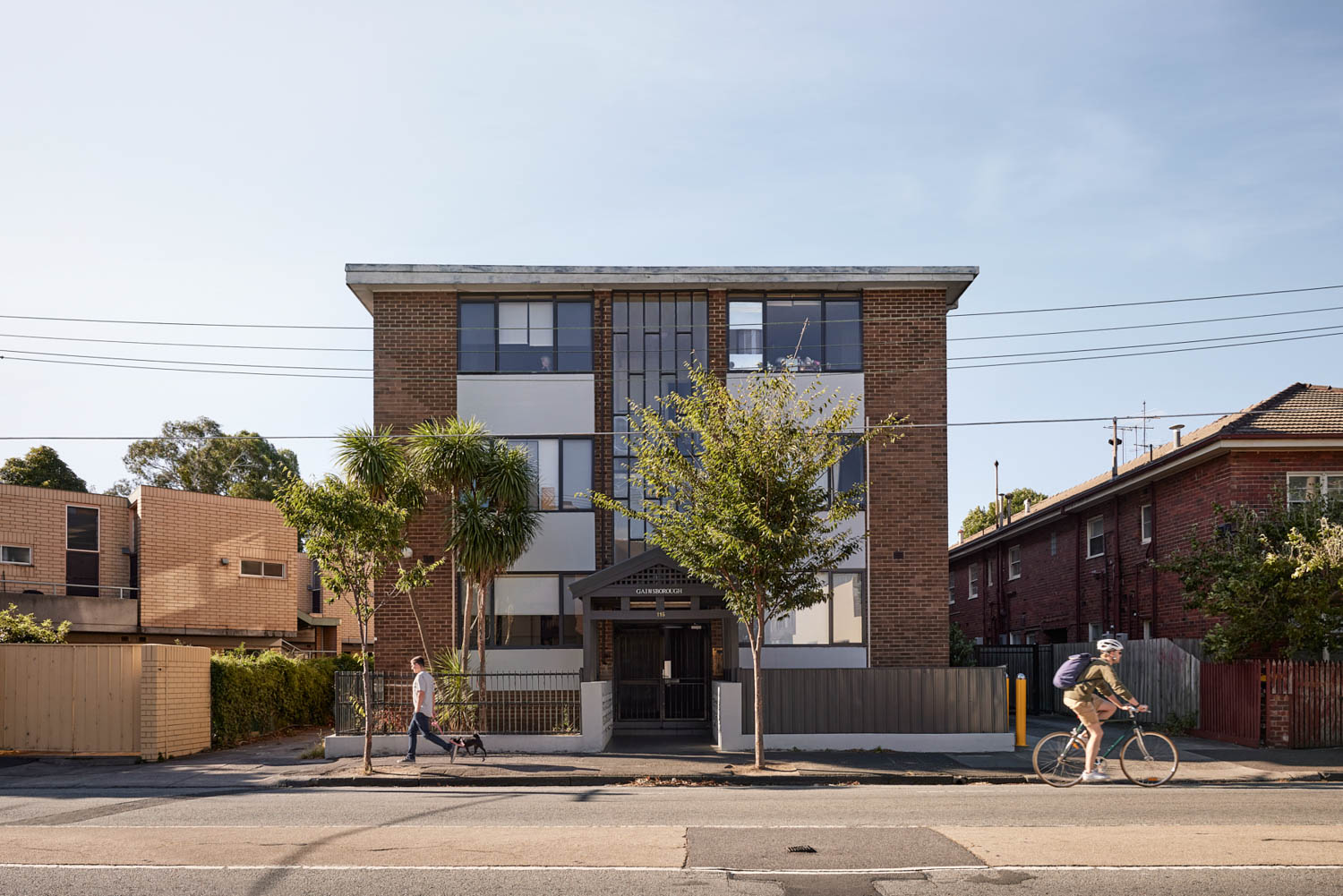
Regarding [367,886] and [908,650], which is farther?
[908,650]

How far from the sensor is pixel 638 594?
2098 cm

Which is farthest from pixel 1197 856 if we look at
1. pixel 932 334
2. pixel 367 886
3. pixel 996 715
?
pixel 932 334

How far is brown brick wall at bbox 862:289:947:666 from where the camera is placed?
2275cm

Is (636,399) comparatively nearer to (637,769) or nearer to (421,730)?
(421,730)

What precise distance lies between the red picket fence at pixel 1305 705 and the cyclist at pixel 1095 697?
7075mm

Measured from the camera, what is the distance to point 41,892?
25.9 feet

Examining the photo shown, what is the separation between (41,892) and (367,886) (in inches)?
83.6

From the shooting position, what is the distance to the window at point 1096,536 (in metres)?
30.2

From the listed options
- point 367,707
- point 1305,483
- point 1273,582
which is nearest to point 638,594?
point 367,707

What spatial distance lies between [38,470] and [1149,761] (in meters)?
50.8

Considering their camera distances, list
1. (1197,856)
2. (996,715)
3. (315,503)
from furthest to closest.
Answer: (996,715) → (315,503) → (1197,856)

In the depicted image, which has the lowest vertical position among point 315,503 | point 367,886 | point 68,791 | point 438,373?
point 68,791

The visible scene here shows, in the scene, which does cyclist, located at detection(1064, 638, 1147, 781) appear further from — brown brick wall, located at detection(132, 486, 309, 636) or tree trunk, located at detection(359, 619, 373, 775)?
brown brick wall, located at detection(132, 486, 309, 636)

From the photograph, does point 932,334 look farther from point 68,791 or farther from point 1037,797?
point 68,791
